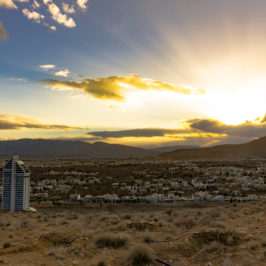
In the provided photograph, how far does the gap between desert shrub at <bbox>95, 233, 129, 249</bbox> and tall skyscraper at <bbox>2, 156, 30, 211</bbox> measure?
12.7 meters

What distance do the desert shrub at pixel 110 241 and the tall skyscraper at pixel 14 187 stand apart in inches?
498

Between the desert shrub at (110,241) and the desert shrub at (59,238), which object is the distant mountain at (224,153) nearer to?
the desert shrub at (59,238)

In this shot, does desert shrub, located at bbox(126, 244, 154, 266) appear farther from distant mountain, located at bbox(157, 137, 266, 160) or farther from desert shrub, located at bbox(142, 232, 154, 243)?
distant mountain, located at bbox(157, 137, 266, 160)

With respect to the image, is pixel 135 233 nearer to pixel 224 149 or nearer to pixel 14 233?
pixel 14 233

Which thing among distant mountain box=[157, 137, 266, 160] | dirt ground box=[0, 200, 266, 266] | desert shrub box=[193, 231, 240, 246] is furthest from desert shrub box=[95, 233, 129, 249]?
distant mountain box=[157, 137, 266, 160]

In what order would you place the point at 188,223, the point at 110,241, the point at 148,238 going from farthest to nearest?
the point at 188,223, the point at 148,238, the point at 110,241

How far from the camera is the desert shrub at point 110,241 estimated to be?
39.3ft

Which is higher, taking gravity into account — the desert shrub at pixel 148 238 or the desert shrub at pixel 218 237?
the desert shrub at pixel 218 237

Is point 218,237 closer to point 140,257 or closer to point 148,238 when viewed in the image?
point 148,238

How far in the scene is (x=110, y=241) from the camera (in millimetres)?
12148

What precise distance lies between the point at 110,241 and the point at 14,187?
13499 mm

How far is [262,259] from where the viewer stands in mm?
9484

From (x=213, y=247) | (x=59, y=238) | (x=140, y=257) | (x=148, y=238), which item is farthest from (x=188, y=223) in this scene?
(x=59, y=238)

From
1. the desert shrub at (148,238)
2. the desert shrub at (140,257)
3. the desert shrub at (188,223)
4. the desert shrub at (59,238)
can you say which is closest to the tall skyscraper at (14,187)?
the desert shrub at (59,238)
